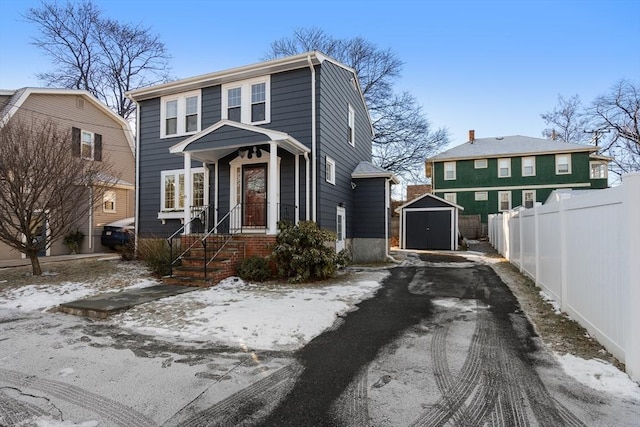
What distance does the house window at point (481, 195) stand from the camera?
85.0 feet

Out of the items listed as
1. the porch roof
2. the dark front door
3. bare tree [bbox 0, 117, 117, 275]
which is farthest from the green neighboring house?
bare tree [bbox 0, 117, 117, 275]

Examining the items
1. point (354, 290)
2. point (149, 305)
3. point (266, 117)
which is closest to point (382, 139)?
point (266, 117)

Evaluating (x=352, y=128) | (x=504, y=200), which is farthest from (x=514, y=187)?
(x=352, y=128)

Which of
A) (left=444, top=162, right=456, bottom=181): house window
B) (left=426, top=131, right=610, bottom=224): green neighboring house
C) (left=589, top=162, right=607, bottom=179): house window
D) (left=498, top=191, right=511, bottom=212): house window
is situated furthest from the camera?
(left=444, top=162, right=456, bottom=181): house window

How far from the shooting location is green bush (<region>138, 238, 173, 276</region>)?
8633mm

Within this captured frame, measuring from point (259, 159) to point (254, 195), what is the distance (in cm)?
112

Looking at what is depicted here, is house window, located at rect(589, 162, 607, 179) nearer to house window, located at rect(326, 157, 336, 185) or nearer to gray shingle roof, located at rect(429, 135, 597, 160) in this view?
gray shingle roof, located at rect(429, 135, 597, 160)

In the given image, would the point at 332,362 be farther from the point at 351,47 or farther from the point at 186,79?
the point at 351,47

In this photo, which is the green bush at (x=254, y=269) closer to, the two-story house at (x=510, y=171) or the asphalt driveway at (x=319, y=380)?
the asphalt driveway at (x=319, y=380)

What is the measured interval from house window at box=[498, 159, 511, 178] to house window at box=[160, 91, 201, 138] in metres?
22.6

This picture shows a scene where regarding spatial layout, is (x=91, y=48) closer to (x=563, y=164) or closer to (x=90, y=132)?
(x=90, y=132)

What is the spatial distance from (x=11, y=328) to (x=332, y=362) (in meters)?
4.69

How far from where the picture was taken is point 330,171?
35.8 ft

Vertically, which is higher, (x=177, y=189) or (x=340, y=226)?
(x=177, y=189)
